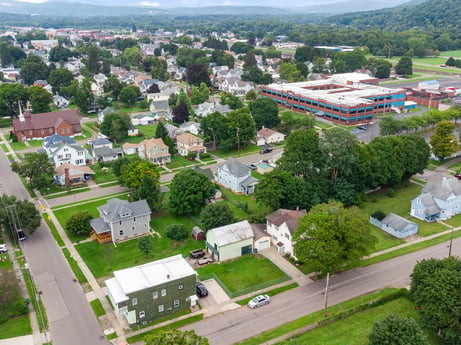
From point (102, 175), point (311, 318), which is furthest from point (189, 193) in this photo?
point (102, 175)

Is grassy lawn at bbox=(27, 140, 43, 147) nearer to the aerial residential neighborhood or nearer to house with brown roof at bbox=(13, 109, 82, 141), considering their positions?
the aerial residential neighborhood

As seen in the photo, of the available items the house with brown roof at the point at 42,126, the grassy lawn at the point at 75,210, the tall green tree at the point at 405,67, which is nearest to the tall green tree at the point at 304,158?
the grassy lawn at the point at 75,210

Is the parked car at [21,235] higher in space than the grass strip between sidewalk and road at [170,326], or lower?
higher

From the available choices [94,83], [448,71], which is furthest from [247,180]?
[448,71]

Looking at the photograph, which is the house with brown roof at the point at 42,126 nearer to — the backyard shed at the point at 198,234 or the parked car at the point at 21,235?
the parked car at the point at 21,235

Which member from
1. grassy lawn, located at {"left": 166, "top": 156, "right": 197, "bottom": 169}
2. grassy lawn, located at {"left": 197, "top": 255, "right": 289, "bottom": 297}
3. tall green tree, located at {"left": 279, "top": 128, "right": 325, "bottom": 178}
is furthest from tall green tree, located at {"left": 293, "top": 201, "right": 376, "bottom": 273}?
grassy lawn, located at {"left": 166, "top": 156, "right": 197, "bottom": 169}

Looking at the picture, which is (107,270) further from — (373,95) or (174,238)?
(373,95)
